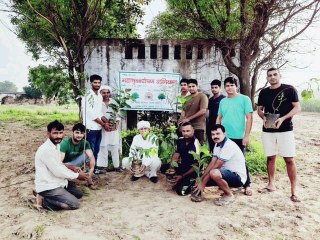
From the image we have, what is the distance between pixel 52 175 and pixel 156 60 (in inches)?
180

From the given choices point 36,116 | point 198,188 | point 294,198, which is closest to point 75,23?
point 198,188

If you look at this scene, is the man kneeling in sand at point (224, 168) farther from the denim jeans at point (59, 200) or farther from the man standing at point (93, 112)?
the man standing at point (93, 112)

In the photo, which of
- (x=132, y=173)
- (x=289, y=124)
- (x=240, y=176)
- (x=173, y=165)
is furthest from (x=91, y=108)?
(x=289, y=124)

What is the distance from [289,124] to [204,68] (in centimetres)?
372

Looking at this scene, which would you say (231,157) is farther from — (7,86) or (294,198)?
(7,86)

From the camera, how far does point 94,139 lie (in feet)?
19.0

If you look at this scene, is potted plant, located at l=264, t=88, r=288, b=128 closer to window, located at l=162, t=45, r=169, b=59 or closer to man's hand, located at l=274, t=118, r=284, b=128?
man's hand, located at l=274, t=118, r=284, b=128

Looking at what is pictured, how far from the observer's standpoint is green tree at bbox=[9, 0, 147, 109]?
8.05 metres

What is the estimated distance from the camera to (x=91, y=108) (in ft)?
18.7

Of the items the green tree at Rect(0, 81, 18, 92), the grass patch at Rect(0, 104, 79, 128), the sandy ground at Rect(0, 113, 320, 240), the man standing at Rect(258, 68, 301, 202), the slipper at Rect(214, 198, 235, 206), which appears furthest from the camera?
the green tree at Rect(0, 81, 18, 92)

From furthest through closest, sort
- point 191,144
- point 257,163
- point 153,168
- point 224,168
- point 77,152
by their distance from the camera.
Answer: point 257,163 → point 153,168 → point 77,152 → point 191,144 → point 224,168

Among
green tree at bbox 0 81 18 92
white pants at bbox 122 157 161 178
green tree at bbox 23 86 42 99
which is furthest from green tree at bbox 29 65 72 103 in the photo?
green tree at bbox 0 81 18 92

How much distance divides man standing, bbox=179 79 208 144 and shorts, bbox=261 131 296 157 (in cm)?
117

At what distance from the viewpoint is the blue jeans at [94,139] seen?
5.74 meters
